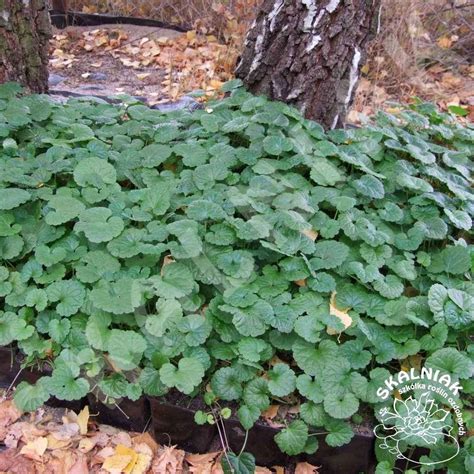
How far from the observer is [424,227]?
6.50ft

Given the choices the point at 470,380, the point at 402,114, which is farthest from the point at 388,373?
the point at 402,114

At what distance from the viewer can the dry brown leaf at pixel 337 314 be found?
5.53 feet

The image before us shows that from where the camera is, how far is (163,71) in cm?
406

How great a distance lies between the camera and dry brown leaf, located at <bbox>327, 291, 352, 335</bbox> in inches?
66.4

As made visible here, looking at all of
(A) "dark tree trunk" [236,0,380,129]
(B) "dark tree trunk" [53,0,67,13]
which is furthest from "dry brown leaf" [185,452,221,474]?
(B) "dark tree trunk" [53,0,67,13]

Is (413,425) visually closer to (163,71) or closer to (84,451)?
(84,451)

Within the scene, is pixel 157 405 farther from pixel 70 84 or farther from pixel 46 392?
pixel 70 84

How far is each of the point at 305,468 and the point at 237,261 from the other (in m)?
0.68

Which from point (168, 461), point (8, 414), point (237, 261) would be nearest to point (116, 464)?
point (168, 461)

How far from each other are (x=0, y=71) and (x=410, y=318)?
210 cm

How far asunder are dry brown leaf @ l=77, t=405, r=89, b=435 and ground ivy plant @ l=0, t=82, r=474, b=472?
5.3 inches

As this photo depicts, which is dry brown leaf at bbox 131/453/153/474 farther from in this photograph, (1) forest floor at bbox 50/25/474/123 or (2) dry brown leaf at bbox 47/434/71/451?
(1) forest floor at bbox 50/25/474/123

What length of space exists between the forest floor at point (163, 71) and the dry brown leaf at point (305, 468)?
242 cm

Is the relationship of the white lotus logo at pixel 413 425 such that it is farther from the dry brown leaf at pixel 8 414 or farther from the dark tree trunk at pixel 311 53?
the dark tree trunk at pixel 311 53
